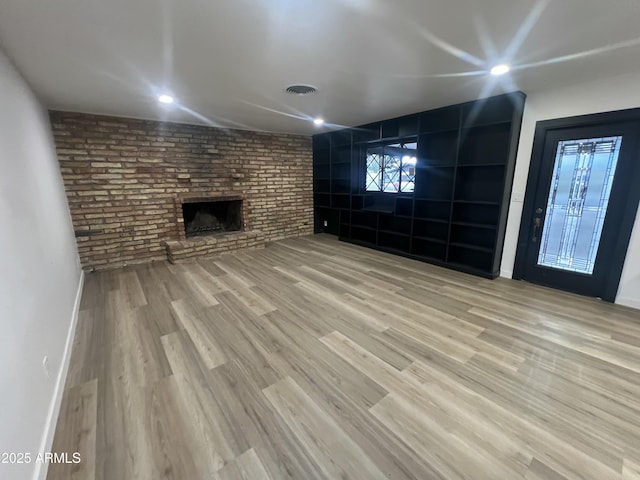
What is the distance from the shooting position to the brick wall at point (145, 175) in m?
3.66

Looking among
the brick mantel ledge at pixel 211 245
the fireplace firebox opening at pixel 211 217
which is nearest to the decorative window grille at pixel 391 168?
the brick mantel ledge at pixel 211 245

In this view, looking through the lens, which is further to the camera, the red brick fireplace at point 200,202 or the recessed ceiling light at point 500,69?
the red brick fireplace at point 200,202

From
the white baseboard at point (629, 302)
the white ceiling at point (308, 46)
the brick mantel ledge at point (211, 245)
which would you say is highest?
the white ceiling at point (308, 46)

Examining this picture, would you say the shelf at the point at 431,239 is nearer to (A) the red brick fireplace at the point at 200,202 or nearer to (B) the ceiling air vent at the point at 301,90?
(B) the ceiling air vent at the point at 301,90

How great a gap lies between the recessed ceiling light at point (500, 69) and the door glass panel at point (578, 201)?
1.23 metres

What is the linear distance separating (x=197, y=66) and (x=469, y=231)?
12.6ft

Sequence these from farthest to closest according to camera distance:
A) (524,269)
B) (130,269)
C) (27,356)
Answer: (130,269), (524,269), (27,356)

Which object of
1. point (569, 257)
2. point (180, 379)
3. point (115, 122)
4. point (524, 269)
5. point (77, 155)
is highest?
point (115, 122)

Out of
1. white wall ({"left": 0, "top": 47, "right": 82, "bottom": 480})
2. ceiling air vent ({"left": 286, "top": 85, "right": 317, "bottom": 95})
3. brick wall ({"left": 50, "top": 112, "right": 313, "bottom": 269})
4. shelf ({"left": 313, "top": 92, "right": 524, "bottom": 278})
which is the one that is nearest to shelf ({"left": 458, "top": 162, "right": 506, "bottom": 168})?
shelf ({"left": 313, "top": 92, "right": 524, "bottom": 278})

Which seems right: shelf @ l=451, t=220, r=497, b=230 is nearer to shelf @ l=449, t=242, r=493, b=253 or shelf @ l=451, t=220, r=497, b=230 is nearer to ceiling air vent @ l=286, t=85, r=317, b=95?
shelf @ l=449, t=242, r=493, b=253

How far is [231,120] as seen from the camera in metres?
4.25

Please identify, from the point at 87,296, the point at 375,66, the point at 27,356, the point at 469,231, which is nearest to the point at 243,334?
the point at 27,356

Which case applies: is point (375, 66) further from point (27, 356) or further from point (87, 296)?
point (87, 296)

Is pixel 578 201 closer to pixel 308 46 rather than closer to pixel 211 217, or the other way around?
pixel 308 46
